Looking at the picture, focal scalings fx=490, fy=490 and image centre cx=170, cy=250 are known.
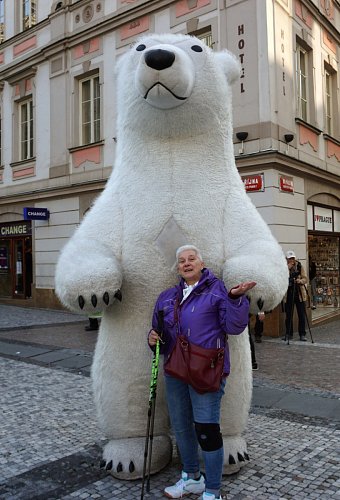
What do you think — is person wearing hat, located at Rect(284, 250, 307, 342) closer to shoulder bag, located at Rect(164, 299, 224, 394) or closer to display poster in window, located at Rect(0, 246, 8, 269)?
shoulder bag, located at Rect(164, 299, 224, 394)

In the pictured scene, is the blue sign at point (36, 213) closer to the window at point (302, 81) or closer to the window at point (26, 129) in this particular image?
the window at point (26, 129)

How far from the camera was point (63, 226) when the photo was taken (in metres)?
12.9

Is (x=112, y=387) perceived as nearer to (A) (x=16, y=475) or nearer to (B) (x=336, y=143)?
(A) (x=16, y=475)

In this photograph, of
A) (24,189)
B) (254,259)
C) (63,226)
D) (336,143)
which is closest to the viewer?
(254,259)

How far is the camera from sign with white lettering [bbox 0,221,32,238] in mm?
14180

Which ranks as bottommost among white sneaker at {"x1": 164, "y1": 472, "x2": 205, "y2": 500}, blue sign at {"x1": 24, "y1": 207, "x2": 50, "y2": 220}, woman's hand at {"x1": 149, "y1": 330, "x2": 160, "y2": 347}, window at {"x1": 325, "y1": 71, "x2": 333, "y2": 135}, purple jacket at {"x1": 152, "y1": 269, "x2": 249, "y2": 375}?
white sneaker at {"x1": 164, "y1": 472, "x2": 205, "y2": 500}

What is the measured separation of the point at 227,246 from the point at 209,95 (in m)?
0.91

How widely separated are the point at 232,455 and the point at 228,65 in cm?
242

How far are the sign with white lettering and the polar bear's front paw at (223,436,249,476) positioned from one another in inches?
474

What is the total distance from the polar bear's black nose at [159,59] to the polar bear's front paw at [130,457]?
2124 mm

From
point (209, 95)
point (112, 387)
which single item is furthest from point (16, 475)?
point (209, 95)

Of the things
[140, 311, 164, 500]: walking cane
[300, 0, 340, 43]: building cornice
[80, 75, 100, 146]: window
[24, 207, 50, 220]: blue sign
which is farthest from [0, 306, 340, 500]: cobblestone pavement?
[300, 0, 340, 43]: building cornice

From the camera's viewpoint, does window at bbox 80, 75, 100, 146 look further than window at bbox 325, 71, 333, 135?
Yes

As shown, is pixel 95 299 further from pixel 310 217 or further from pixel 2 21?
pixel 2 21
